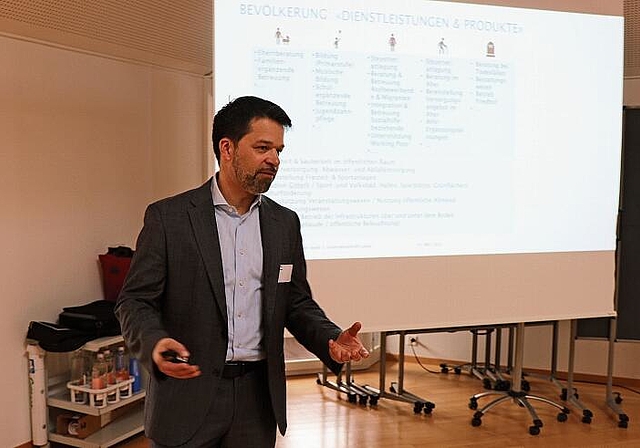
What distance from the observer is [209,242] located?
1644 mm

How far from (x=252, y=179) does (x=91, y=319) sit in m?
2.10

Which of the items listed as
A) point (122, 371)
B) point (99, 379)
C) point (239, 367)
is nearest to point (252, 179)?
point (239, 367)

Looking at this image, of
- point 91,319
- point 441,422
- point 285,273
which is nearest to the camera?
point 285,273

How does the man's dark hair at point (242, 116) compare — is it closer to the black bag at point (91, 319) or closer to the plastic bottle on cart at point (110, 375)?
the black bag at point (91, 319)

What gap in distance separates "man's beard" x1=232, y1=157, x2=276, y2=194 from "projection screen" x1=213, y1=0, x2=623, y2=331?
1.05 metres

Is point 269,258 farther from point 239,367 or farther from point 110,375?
point 110,375

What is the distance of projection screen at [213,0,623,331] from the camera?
2.76 metres

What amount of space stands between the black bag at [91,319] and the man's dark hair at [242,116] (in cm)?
203

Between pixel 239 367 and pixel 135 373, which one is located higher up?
pixel 239 367

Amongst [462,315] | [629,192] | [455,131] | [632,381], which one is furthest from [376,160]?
[632,381]

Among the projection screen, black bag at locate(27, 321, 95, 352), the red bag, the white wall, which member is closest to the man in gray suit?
the projection screen

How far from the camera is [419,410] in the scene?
417 centimetres

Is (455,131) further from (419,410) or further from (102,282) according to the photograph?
(102,282)

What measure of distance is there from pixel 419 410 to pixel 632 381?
1779 mm
